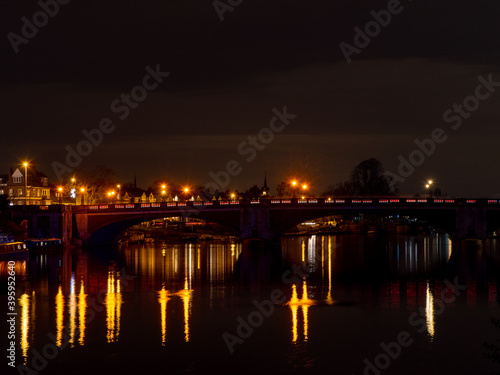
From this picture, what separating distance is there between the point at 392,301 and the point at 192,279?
76.1 feet

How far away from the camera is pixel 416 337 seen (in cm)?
4647

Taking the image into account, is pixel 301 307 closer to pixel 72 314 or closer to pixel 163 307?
pixel 163 307

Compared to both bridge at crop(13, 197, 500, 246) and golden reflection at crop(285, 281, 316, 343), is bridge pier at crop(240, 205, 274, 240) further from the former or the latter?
golden reflection at crop(285, 281, 316, 343)

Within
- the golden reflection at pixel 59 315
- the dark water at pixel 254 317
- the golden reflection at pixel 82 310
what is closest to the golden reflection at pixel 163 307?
the dark water at pixel 254 317

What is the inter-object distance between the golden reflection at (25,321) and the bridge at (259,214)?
5443cm

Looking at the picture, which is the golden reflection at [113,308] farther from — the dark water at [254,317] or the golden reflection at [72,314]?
the golden reflection at [72,314]

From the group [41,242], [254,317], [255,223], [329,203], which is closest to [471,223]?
[329,203]

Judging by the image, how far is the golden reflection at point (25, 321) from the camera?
4362 cm

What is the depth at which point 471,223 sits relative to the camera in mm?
110688

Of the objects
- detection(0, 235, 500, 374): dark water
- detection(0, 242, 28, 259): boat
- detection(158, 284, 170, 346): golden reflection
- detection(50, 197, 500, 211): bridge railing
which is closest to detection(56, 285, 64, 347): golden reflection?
detection(0, 235, 500, 374): dark water

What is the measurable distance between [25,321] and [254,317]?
52.5ft

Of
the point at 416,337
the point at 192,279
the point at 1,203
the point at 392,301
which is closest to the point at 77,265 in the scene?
the point at 192,279

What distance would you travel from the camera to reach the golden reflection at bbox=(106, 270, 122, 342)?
1851 inches

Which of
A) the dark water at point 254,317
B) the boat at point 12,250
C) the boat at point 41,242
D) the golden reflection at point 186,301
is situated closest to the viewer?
the dark water at point 254,317
